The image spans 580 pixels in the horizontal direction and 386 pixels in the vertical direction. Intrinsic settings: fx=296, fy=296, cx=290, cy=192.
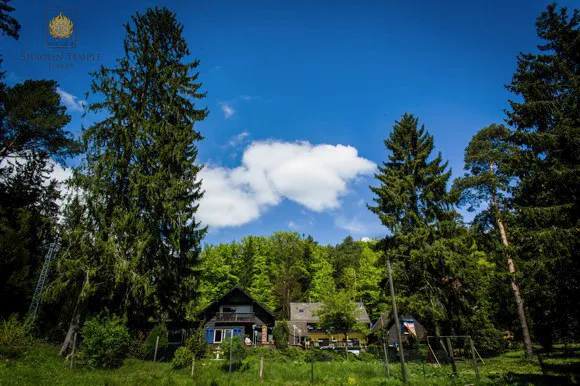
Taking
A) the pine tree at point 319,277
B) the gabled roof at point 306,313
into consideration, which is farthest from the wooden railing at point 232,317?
the pine tree at point 319,277

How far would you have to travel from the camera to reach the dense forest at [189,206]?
13.0 m

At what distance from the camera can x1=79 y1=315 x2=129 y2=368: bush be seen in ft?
48.0

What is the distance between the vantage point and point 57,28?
1681 cm

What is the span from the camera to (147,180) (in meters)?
18.5

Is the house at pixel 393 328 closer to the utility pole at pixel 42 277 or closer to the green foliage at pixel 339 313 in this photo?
the green foliage at pixel 339 313

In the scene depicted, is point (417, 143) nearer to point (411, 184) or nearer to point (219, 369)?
point (411, 184)

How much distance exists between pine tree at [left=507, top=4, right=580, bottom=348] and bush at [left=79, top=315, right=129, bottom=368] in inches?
778

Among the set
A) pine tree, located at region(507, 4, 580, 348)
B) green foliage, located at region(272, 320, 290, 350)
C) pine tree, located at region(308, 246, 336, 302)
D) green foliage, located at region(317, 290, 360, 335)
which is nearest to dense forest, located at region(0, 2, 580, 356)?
pine tree, located at region(507, 4, 580, 348)

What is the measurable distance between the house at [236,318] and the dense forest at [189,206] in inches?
608

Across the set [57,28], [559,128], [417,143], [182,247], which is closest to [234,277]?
[182,247]

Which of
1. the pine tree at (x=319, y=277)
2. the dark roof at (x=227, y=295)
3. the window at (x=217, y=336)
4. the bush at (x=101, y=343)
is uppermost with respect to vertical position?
the pine tree at (x=319, y=277)

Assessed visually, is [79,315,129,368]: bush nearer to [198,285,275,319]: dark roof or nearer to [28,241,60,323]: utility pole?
[28,241,60,323]: utility pole

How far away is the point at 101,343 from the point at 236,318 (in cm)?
2316

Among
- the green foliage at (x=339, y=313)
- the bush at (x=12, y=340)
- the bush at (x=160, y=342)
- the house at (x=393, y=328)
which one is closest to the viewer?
the bush at (x=12, y=340)
